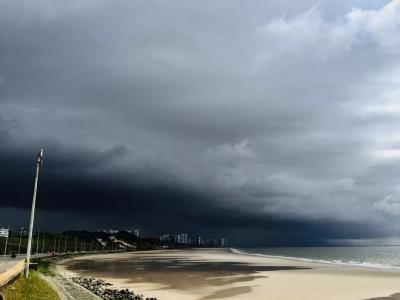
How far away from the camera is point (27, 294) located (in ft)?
102

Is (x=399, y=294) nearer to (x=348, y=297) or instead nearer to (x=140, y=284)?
(x=348, y=297)

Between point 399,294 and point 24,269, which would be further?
point 399,294

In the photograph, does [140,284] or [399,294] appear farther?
[140,284]

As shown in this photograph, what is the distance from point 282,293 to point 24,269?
29255 mm

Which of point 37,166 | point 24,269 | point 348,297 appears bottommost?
point 348,297

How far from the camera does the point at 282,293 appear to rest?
172ft

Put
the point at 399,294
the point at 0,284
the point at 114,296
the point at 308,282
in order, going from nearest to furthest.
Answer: the point at 0,284, the point at 114,296, the point at 399,294, the point at 308,282

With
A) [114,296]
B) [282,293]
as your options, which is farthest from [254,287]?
[114,296]

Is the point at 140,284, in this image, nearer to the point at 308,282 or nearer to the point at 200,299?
the point at 200,299

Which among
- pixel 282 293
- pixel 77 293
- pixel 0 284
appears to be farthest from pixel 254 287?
pixel 0 284

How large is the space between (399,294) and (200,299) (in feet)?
77.7

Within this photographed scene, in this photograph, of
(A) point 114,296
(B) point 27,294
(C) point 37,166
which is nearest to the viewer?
(B) point 27,294

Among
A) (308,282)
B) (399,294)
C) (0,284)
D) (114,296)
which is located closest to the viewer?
(0,284)

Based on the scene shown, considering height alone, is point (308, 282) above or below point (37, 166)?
below
